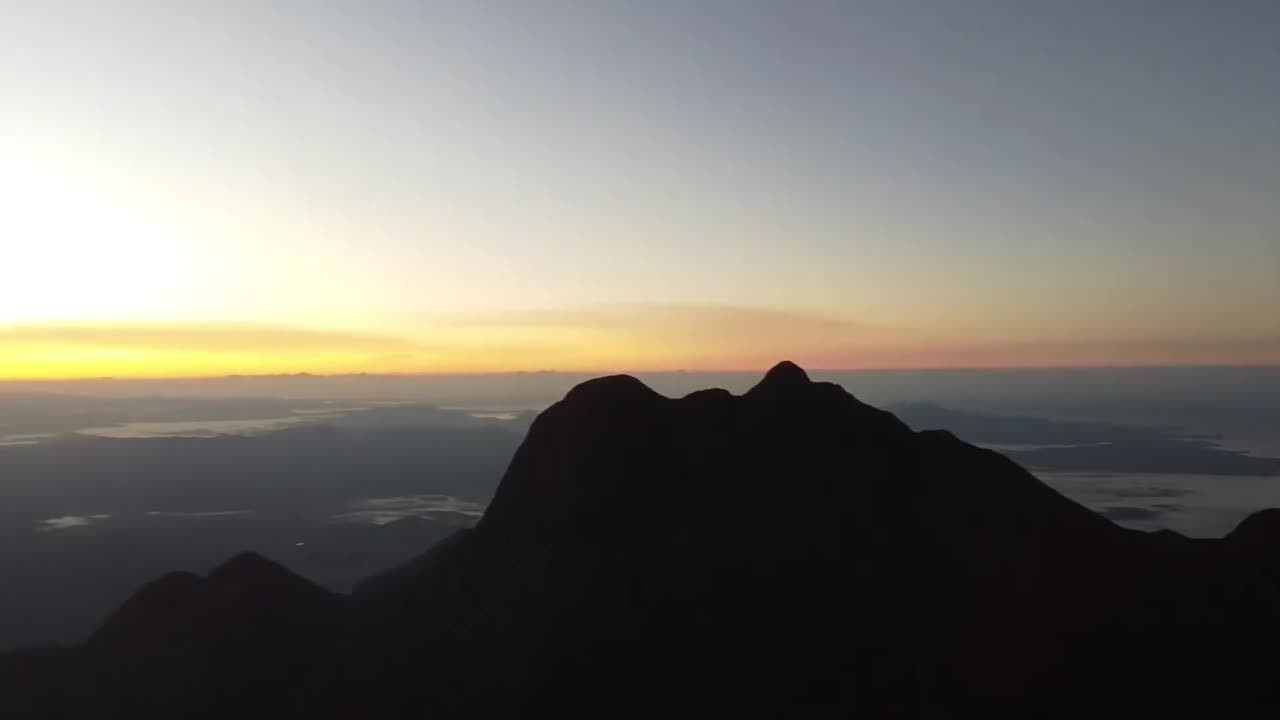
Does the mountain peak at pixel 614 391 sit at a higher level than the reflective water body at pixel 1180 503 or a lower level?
higher

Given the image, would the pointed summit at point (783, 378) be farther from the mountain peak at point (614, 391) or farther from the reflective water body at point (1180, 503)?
the reflective water body at point (1180, 503)

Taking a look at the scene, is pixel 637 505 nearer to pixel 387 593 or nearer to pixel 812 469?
pixel 812 469

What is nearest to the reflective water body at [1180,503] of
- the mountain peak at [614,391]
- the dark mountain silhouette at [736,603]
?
the dark mountain silhouette at [736,603]

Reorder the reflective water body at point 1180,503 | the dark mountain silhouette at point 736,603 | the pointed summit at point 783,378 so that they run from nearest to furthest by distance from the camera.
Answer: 1. the dark mountain silhouette at point 736,603
2. the pointed summit at point 783,378
3. the reflective water body at point 1180,503

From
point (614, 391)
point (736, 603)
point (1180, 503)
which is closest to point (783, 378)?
point (614, 391)

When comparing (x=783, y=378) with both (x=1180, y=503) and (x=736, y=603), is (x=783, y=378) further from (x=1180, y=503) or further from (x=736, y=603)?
(x=1180, y=503)

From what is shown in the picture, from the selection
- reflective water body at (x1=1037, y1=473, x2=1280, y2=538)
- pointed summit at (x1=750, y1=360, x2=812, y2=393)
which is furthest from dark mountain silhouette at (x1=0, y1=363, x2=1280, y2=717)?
reflective water body at (x1=1037, y1=473, x2=1280, y2=538)
